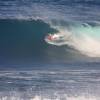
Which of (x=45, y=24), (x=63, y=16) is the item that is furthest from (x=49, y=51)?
(x=63, y=16)

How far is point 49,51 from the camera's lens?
3.53 meters

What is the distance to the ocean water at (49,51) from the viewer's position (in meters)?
3.17

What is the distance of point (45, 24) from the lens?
3689mm

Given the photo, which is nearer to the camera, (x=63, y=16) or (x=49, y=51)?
(x=49, y=51)

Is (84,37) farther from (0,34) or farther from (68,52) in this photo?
(0,34)

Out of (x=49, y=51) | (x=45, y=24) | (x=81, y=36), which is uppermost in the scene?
(x=45, y=24)

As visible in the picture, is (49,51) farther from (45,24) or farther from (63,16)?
(63,16)

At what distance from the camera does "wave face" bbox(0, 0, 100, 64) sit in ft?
11.9

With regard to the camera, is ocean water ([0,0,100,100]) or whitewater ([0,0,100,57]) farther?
whitewater ([0,0,100,57])

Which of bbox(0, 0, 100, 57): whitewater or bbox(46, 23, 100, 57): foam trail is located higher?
bbox(0, 0, 100, 57): whitewater

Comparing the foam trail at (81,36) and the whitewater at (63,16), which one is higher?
the whitewater at (63,16)

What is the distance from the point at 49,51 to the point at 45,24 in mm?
306

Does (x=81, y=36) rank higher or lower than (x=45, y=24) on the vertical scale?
lower

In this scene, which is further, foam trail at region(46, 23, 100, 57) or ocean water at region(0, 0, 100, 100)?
foam trail at region(46, 23, 100, 57)
